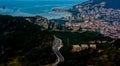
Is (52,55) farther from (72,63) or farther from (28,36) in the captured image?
(28,36)

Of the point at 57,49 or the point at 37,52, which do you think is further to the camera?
the point at 57,49

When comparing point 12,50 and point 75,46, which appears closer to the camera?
point 75,46

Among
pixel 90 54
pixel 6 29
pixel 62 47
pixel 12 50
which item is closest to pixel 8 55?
pixel 12 50

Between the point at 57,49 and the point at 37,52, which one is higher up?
the point at 57,49

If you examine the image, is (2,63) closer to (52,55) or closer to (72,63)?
(52,55)

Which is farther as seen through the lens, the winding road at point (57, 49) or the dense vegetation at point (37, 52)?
the winding road at point (57, 49)

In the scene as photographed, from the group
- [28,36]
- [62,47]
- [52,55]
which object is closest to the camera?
[52,55]

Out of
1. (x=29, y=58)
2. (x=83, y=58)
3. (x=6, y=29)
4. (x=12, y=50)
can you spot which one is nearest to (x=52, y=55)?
(x=29, y=58)

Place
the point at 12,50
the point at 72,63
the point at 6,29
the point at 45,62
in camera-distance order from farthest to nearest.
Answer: the point at 6,29 < the point at 12,50 < the point at 45,62 < the point at 72,63

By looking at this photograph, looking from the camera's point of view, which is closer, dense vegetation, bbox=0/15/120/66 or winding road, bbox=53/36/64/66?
dense vegetation, bbox=0/15/120/66
